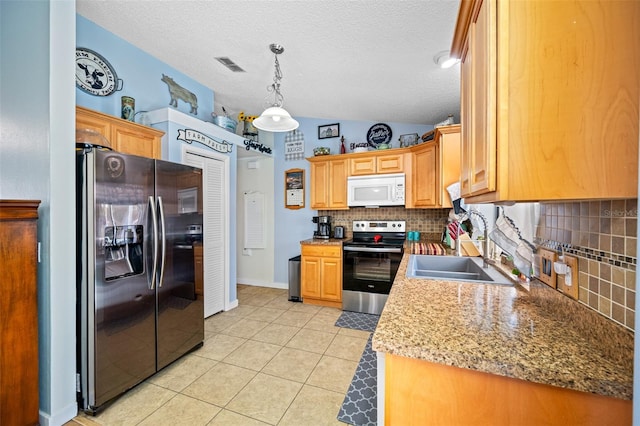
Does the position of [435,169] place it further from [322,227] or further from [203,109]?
[203,109]

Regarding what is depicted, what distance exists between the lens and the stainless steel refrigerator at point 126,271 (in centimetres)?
163

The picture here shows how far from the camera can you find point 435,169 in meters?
3.10

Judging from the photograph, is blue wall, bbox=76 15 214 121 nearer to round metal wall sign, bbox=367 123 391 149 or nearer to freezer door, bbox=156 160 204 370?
freezer door, bbox=156 160 204 370

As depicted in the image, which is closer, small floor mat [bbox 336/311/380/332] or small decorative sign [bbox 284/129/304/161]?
small floor mat [bbox 336/311/380/332]

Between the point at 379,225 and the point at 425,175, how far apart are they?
98cm

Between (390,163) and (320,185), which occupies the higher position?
(390,163)

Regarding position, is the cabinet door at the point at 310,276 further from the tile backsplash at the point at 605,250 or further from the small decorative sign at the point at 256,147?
the tile backsplash at the point at 605,250

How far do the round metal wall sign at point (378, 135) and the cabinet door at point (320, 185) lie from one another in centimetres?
75

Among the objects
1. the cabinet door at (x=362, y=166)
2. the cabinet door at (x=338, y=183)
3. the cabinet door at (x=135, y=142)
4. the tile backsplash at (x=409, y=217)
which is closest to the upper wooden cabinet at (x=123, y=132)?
the cabinet door at (x=135, y=142)

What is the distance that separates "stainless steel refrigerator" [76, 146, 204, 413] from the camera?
5.36 feet

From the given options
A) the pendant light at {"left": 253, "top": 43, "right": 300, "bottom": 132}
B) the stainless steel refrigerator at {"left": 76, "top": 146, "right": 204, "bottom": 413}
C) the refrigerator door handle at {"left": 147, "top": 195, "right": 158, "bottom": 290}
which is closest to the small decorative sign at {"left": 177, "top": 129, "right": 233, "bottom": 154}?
the stainless steel refrigerator at {"left": 76, "top": 146, "right": 204, "bottom": 413}

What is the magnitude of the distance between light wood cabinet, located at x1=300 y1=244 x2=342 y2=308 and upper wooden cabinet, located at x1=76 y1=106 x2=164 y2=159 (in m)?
2.10

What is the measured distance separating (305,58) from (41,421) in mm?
3136

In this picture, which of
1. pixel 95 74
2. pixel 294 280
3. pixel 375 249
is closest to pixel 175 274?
pixel 95 74
